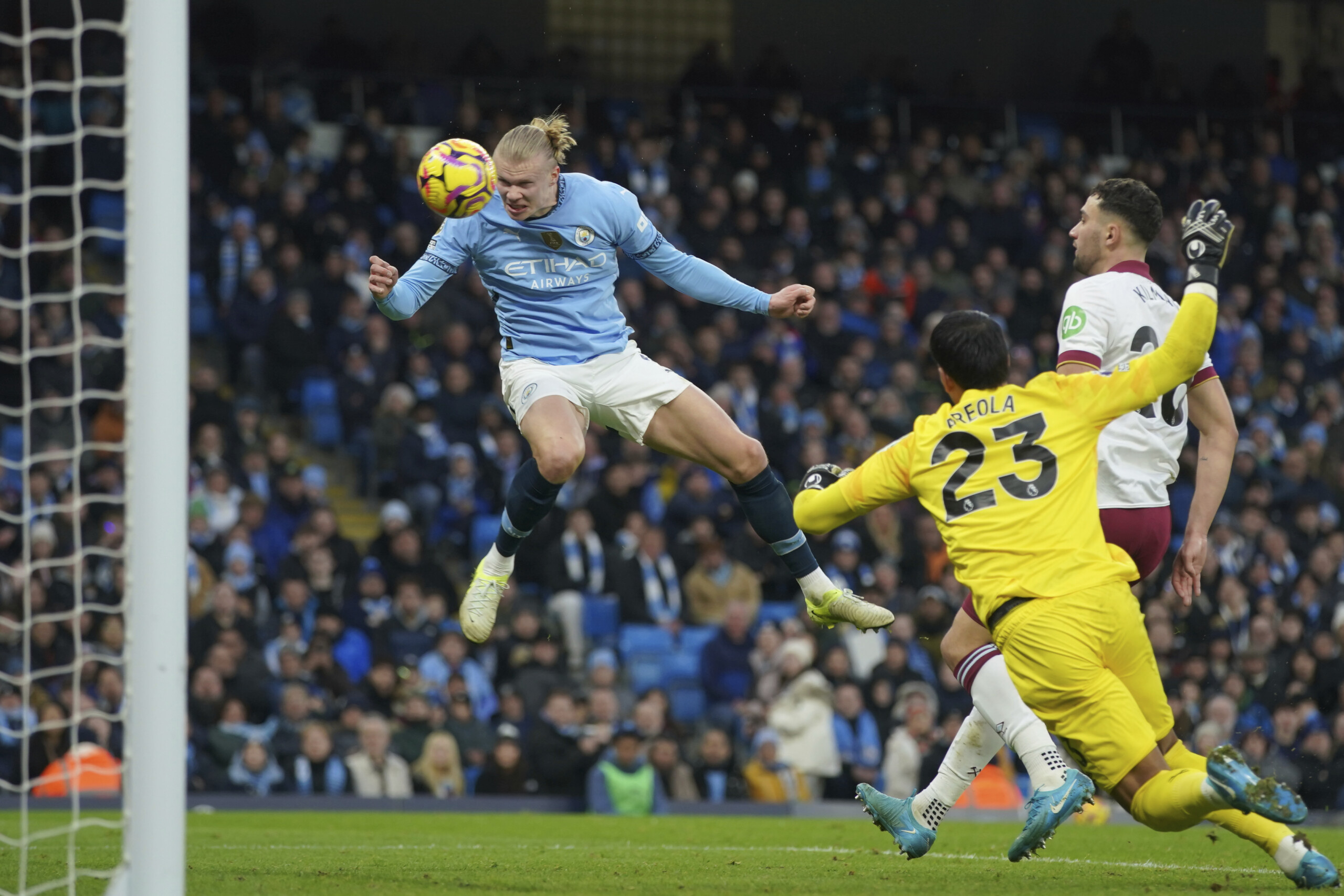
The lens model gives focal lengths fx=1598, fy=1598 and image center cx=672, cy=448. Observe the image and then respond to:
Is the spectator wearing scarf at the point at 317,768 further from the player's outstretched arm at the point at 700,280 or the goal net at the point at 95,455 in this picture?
the player's outstretched arm at the point at 700,280

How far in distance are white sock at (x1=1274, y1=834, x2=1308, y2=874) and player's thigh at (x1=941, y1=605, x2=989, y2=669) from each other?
1.25 m

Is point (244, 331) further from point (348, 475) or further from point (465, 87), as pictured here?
point (465, 87)

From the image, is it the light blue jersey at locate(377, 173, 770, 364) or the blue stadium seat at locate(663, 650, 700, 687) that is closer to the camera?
the light blue jersey at locate(377, 173, 770, 364)

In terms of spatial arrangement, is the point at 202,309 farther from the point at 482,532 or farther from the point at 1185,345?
the point at 1185,345

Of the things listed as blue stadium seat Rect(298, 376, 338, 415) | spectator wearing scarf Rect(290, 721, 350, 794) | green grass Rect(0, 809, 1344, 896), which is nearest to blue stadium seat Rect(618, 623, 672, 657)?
spectator wearing scarf Rect(290, 721, 350, 794)

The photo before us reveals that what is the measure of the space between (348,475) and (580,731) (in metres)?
4.44

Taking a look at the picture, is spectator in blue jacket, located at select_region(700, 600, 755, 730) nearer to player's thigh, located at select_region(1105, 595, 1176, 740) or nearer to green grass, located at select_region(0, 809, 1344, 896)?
green grass, located at select_region(0, 809, 1344, 896)

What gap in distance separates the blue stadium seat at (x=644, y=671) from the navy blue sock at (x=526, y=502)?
672cm

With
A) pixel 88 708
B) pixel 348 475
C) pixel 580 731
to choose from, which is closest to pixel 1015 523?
pixel 580 731

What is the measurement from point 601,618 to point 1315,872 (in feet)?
30.5

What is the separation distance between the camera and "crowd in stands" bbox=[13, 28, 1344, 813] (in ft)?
40.9

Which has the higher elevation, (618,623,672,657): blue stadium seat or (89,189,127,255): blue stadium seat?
(89,189,127,255): blue stadium seat

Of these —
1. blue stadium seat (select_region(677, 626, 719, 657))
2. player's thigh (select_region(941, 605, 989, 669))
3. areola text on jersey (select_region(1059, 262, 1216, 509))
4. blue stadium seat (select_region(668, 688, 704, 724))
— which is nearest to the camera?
areola text on jersey (select_region(1059, 262, 1216, 509))

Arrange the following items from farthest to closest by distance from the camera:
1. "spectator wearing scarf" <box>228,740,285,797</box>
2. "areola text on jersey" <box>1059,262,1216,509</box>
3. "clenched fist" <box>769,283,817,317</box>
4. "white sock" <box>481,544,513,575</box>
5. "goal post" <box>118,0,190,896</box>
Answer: "spectator wearing scarf" <box>228,740,285,797</box>
"white sock" <box>481,544,513,575</box>
"clenched fist" <box>769,283,817,317</box>
"areola text on jersey" <box>1059,262,1216,509</box>
"goal post" <box>118,0,190,896</box>
